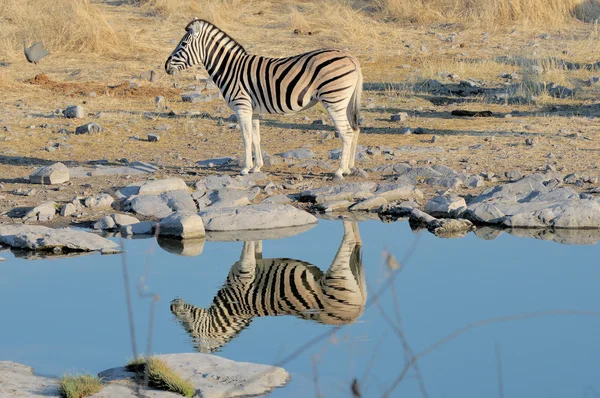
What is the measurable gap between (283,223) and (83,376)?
379cm

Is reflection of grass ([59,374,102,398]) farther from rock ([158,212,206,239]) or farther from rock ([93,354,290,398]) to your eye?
rock ([158,212,206,239])

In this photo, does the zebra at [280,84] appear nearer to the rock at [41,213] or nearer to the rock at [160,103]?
the rock at [41,213]

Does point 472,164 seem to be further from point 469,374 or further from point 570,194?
point 469,374

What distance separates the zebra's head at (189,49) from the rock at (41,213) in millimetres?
2484

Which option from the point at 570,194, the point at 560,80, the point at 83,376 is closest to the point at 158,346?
the point at 83,376

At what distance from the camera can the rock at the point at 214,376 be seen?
542 centimetres

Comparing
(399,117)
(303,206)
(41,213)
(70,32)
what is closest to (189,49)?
(303,206)

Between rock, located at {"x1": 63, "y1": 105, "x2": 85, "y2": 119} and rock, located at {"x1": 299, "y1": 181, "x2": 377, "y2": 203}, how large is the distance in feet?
14.9

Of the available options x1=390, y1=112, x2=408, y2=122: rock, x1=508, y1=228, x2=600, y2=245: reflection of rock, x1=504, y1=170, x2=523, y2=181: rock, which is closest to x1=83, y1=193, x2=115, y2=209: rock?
x1=508, y1=228, x2=600, y2=245: reflection of rock

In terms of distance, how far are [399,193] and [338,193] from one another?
0.56 metres

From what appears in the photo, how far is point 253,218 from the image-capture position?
29.1ft

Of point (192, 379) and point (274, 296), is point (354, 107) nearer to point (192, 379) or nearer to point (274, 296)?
point (274, 296)

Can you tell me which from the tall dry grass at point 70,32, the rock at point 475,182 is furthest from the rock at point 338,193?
the tall dry grass at point 70,32

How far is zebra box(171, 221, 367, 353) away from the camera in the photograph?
6.64 m
